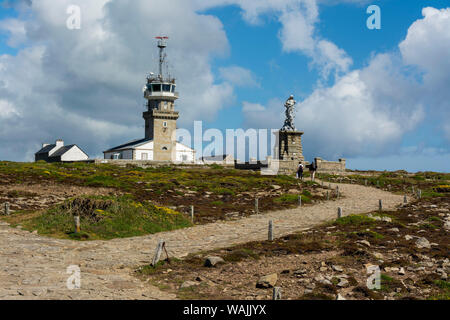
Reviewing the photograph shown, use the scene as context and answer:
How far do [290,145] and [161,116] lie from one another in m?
38.4

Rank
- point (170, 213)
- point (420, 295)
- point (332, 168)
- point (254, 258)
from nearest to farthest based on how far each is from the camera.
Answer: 1. point (420, 295)
2. point (254, 258)
3. point (170, 213)
4. point (332, 168)

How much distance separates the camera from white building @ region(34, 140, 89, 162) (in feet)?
285

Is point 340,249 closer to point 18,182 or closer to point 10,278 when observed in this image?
point 10,278

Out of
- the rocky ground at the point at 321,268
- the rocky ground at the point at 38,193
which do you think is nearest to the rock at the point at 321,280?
the rocky ground at the point at 321,268

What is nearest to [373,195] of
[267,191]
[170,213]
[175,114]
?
[267,191]

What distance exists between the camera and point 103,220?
68.0 ft

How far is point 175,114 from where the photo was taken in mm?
91250

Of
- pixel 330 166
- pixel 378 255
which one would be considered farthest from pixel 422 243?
pixel 330 166

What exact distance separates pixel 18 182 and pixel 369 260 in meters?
30.7

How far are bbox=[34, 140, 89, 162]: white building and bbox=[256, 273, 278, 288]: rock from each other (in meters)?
79.5

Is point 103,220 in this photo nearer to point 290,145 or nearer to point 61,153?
point 290,145

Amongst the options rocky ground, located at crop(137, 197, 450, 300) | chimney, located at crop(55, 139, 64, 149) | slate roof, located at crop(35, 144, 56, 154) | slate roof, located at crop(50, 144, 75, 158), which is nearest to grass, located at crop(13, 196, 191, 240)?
rocky ground, located at crop(137, 197, 450, 300)
